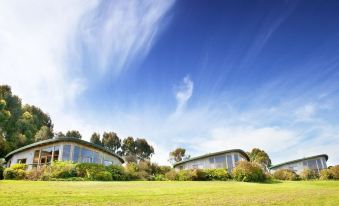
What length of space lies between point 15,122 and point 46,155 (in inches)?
1210

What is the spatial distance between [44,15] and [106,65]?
662 centimetres

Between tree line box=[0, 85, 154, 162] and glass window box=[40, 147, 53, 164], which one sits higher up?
tree line box=[0, 85, 154, 162]

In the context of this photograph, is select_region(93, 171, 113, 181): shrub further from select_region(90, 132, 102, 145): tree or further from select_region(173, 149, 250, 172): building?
select_region(90, 132, 102, 145): tree

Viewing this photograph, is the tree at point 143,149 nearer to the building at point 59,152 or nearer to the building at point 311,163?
the building at point 311,163

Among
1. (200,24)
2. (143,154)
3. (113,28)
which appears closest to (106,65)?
(113,28)

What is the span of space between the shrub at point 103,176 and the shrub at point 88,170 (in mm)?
235

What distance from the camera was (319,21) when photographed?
656 inches

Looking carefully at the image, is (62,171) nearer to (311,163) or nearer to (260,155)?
(311,163)

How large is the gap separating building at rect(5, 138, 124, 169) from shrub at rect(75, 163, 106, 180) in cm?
688

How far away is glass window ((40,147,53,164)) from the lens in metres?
29.7

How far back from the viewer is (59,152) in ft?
92.8

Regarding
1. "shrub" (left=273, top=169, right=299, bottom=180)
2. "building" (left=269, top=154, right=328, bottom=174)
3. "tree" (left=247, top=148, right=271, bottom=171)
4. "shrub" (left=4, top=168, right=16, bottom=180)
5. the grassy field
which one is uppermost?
"tree" (left=247, top=148, right=271, bottom=171)

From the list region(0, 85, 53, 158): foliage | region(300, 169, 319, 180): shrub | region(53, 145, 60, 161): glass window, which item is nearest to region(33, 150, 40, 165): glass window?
region(53, 145, 60, 161): glass window

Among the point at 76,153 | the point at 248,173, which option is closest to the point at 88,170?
the point at 76,153
